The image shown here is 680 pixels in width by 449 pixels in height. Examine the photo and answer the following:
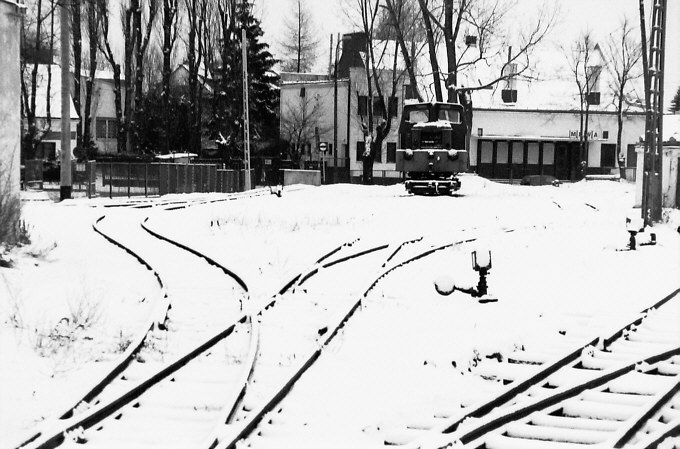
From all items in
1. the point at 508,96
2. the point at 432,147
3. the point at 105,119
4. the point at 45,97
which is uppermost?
the point at 508,96

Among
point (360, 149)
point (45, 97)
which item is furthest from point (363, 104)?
point (45, 97)

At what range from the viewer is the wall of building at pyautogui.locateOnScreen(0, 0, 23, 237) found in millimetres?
13344

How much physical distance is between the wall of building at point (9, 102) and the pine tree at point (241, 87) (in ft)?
135

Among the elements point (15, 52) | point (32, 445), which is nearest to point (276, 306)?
point (32, 445)

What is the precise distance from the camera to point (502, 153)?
6650cm

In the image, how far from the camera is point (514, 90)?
65.9m

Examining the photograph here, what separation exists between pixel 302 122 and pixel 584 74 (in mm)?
20981

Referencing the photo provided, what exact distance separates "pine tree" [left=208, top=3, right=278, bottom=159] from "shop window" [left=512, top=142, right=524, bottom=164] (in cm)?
1751

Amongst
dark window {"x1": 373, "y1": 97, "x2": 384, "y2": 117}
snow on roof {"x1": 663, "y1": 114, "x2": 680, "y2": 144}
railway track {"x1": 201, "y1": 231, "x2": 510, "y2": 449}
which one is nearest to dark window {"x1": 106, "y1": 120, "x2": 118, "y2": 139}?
dark window {"x1": 373, "y1": 97, "x2": 384, "y2": 117}

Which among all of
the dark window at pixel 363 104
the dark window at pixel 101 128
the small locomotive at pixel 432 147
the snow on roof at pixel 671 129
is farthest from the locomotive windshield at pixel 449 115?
the dark window at pixel 101 128

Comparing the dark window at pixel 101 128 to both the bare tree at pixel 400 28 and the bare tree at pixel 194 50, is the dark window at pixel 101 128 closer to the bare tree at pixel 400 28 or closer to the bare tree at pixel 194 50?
the bare tree at pixel 194 50

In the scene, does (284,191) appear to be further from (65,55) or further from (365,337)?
(365,337)

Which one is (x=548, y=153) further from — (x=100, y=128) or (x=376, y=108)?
(x=100, y=128)

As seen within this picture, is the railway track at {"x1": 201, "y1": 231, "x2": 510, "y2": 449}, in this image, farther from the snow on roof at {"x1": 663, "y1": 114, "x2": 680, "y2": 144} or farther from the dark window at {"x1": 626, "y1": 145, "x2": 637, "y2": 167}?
the dark window at {"x1": 626, "y1": 145, "x2": 637, "y2": 167}
